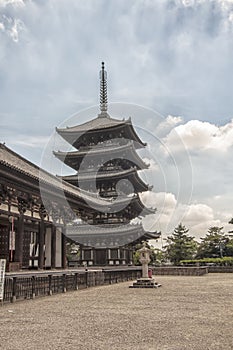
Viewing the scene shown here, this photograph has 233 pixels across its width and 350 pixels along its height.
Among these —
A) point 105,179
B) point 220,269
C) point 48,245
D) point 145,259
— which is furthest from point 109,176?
point 220,269

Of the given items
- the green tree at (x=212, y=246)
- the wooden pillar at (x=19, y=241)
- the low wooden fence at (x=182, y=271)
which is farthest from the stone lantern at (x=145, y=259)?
the green tree at (x=212, y=246)

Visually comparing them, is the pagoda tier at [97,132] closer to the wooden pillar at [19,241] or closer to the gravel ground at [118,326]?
the wooden pillar at [19,241]

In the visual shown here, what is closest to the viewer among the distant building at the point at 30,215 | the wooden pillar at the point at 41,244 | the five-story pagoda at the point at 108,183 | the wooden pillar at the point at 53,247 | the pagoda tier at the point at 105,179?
the distant building at the point at 30,215

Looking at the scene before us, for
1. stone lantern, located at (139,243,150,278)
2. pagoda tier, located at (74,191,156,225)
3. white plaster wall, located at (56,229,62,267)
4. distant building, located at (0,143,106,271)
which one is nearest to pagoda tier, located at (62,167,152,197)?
pagoda tier, located at (74,191,156,225)

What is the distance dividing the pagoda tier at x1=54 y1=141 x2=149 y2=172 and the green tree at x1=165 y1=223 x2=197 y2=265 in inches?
728

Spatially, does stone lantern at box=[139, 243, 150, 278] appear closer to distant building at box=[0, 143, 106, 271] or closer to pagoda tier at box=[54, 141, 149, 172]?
distant building at box=[0, 143, 106, 271]

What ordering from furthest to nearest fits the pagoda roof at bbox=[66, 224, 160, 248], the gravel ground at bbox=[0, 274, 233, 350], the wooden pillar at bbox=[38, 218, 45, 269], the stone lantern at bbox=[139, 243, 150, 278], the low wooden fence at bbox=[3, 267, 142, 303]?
1. the pagoda roof at bbox=[66, 224, 160, 248]
2. the stone lantern at bbox=[139, 243, 150, 278]
3. the wooden pillar at bbox=[38, 218, 45, 269]
4. the low wooden fence at bbox=[3, 267, 142, 303]
5. the gravel ground at bbox=[0, 274, 233, 350]

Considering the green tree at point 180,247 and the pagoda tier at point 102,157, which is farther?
the green tree at point 180,247

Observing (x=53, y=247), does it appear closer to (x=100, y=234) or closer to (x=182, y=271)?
(x=100, y=234)

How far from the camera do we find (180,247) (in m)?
50.2

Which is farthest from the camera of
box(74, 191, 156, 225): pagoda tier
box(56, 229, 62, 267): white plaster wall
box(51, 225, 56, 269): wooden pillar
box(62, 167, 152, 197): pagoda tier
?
box(62, 167, 152, 197): pagoda tier

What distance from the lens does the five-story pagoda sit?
31125 millimetres

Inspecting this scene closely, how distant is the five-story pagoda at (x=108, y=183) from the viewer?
3112 cm

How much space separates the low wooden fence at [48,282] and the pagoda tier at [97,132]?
18.2m
